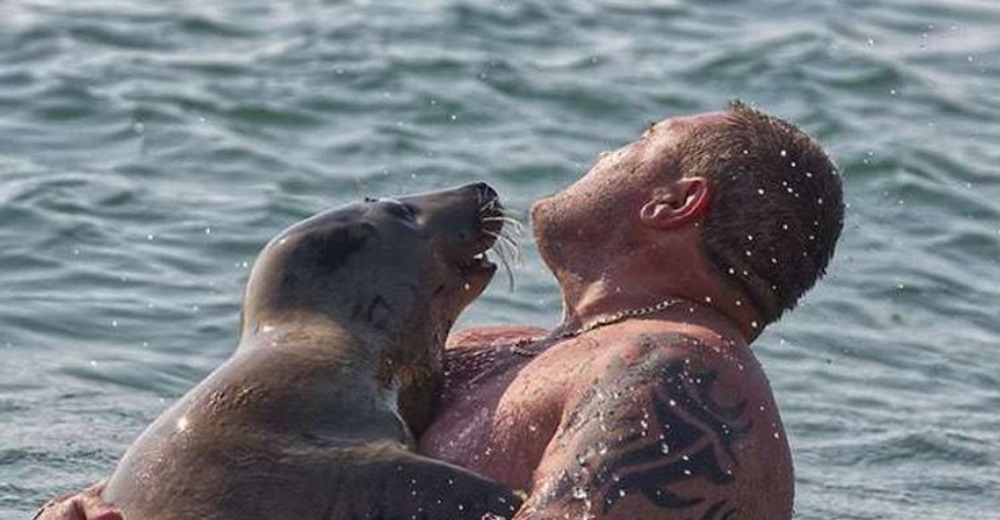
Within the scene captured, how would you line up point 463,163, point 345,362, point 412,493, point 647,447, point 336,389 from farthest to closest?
point 463,163 < point 345,362 < point 336,389 < point 647,447 < point 412,493

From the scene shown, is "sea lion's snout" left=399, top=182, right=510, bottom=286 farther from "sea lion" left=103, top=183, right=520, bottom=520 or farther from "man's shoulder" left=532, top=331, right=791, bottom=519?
"man's shoulder" left=532, top=331, right=791, bottom=519

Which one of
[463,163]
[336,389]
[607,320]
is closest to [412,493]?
[336,389]

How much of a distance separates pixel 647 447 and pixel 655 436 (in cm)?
3

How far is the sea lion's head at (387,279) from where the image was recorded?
242 inches

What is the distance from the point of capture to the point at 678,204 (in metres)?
6.35

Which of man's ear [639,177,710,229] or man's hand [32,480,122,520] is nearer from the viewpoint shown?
man's hand [32,480,122,520]

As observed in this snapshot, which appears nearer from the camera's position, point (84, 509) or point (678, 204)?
point (84, 509)

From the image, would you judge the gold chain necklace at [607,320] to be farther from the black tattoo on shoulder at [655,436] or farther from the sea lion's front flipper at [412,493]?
the sea lion's front flipper at [412,493]

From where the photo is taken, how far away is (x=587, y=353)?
6.02m

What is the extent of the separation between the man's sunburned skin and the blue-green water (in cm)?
284

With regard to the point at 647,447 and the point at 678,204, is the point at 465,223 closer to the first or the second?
the point at 678,204

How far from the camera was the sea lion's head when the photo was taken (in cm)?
614

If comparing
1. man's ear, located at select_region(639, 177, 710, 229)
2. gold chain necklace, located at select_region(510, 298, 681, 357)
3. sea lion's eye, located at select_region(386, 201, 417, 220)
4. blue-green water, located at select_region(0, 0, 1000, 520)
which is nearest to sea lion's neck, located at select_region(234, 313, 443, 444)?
gold chain necklace, located at select_region(510, 298, 681, 357)

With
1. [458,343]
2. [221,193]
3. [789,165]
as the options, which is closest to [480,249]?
[458,343]
